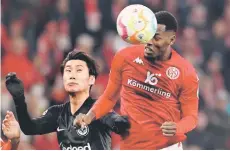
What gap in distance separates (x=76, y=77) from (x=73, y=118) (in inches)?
15.9

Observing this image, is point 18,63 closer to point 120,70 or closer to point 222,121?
point 222,121

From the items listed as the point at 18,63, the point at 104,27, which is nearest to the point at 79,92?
the point at 18,63

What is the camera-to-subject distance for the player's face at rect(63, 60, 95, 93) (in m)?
9.82

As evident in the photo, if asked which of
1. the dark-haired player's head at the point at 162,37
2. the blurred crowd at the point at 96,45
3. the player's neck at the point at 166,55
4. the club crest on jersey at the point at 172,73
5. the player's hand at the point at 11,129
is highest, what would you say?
the dark-haired player's head at the point at 162,37

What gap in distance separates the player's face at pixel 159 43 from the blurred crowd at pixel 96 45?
4470 millimetres

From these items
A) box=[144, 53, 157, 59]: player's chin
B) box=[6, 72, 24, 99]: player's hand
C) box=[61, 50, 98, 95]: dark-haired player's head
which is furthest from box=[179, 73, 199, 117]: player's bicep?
box=[6, 72, 24, 99]: player's hand

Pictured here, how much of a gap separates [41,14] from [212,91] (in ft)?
10.6

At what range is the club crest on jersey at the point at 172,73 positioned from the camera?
10141 millimetres

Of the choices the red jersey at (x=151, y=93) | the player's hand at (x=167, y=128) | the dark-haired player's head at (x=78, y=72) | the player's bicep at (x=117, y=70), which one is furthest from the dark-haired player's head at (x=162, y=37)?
the player's hand at (x=167, y=128)

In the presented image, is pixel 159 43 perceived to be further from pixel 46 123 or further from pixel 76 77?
pixel 46 123

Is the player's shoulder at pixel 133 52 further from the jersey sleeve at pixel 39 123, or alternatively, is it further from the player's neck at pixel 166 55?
the jersey sleeve at pixel 39 123

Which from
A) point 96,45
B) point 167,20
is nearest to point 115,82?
point 167,20

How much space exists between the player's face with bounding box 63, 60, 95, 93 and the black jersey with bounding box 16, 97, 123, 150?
0.64ft

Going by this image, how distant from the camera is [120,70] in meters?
10.3
